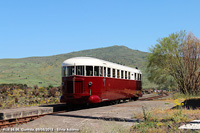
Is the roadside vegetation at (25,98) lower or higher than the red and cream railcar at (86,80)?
lower

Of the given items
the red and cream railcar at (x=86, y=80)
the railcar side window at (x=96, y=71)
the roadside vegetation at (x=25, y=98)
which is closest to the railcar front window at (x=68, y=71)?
the red and cream railcar at (x=86, y=80)

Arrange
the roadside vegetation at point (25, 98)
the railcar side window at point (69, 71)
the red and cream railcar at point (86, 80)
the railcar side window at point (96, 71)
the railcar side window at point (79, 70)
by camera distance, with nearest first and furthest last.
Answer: the red and cream railcar at point (86, 80) → the railcar side window at point (79, 70) → the railcar side window at point (69, 71) → the railcar side window at point (96, 71) → the roadside vegetation at point (25, 98)

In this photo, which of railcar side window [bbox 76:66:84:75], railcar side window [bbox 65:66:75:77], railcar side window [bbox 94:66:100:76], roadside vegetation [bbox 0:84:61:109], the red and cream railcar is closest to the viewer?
the red and cream railcar

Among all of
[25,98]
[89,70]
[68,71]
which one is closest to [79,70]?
[89,70]

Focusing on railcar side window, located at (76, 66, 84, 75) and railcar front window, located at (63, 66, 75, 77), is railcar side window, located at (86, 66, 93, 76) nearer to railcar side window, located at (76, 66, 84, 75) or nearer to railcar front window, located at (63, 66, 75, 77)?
railcar side window, located at (76, 66, 84, 75)

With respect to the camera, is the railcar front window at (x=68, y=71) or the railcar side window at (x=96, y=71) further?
the railcar side window at (x=96, y=71)

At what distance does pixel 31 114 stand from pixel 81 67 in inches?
159

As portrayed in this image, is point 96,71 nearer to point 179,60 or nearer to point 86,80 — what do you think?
point 86,80

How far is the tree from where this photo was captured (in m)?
26.8

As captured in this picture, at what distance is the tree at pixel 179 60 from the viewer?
87.9ft

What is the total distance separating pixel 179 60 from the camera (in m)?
28.0

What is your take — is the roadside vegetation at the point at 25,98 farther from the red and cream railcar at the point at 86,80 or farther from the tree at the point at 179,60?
the tree at the point at 179,60

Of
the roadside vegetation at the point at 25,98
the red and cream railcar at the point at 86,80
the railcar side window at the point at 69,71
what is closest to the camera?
the red and cream railcar at the point at 86,80

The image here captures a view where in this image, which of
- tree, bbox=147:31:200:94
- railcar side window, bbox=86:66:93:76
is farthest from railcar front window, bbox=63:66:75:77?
tree, bbox=147:31:200:94
